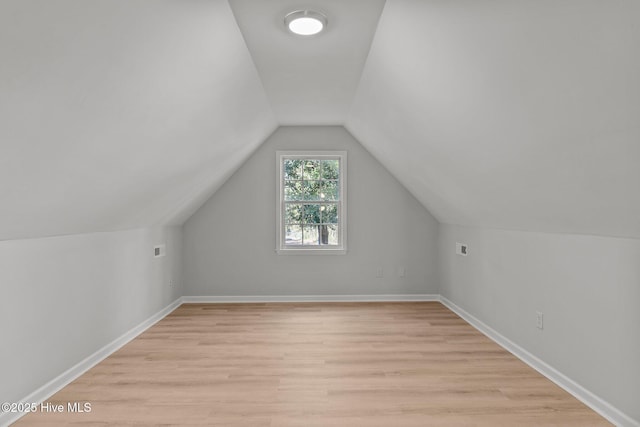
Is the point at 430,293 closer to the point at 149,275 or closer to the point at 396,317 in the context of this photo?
the point at 396,317

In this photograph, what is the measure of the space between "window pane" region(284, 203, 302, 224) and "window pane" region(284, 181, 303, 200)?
0.12 meters

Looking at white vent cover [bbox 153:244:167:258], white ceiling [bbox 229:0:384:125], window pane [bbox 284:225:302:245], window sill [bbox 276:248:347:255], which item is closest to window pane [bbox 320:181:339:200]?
window pane [bbox 284:225:302:245]

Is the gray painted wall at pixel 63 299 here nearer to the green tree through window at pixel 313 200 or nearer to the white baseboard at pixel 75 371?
the white baseboard at pixel 75 371

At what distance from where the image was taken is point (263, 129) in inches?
180

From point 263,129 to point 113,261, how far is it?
2.22 meters

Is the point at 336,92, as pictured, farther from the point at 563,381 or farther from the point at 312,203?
the point at 563,381

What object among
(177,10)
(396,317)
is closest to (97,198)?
(177,10)

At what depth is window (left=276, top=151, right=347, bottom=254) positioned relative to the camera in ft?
17.3

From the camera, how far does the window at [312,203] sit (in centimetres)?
528

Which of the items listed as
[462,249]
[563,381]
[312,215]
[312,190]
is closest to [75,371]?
[312,215]

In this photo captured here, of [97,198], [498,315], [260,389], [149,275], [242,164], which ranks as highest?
[242,164]

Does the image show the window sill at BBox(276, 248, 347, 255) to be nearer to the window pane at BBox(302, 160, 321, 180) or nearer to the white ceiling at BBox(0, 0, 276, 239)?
the window pane at BBox(302, 160, 321, 180)

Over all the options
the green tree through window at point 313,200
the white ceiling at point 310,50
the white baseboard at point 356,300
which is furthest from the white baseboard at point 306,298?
the white ceiling at point 310,50

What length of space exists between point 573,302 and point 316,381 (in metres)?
1.86
